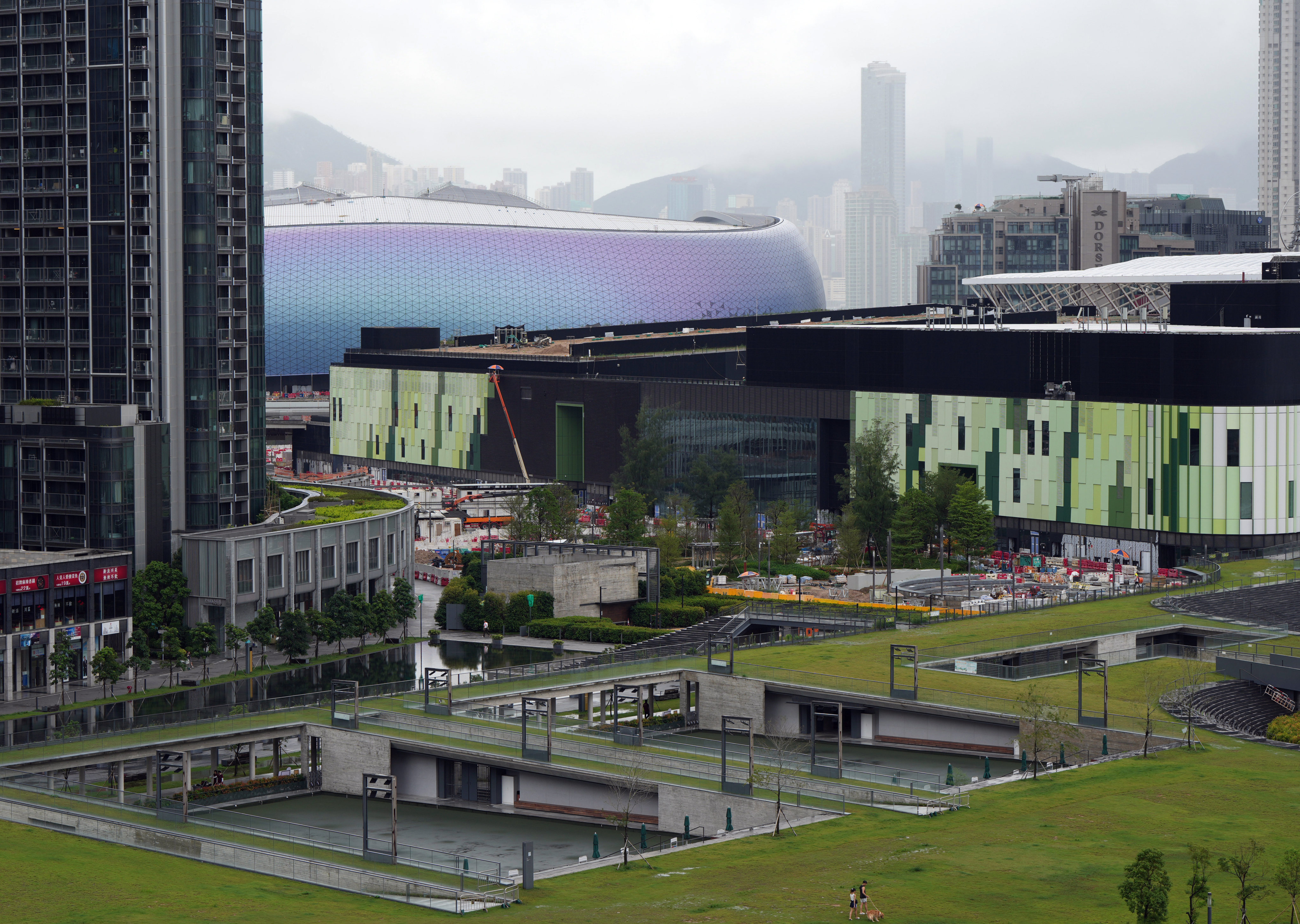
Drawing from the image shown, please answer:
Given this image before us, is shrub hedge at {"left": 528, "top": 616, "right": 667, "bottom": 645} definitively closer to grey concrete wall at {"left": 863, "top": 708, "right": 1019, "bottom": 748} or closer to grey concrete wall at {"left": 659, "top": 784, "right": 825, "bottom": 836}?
grey concrete wall at {"left": 863, "top": 708, "right": 1019, "bottom": 748}

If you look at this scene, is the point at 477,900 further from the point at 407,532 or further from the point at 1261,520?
the point at 1261,520

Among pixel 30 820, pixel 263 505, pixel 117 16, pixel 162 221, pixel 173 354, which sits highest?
pixel 117 16

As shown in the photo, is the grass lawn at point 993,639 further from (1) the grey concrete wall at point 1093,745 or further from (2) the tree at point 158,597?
(2) the tree at point 158,597

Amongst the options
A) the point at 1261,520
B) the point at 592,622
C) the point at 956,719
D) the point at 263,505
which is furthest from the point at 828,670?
the point at 1261,520

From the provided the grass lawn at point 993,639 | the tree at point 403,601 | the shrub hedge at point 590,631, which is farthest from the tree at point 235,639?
the grass lawn at point 993,639

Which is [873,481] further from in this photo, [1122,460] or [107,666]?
[107,666]

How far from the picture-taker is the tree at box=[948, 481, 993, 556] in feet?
400

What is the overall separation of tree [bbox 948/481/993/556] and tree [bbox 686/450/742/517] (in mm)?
26339

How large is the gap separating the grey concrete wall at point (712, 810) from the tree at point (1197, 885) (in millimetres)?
→ 14864

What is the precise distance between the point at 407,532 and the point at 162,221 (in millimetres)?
24163

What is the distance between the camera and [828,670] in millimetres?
82438

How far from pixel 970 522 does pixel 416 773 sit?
58.4 m

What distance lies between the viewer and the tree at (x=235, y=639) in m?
95.8

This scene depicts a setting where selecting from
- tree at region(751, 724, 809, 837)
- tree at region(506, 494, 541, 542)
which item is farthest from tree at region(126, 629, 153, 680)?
tree at region(506, 494, 541, 542)
